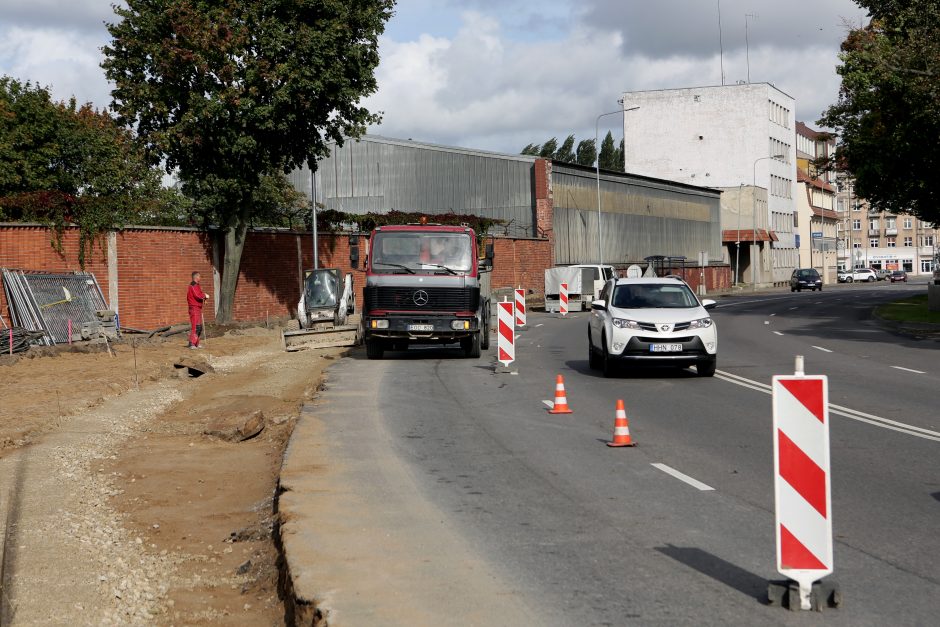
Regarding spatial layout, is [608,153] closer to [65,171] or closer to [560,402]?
[65,171]

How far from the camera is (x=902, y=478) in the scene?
927 cm

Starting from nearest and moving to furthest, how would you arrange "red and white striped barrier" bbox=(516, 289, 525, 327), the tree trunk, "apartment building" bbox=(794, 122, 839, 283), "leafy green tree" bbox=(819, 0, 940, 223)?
"red and white striped barrier" bbox=(516, 289, 525, 327) → "leafy green tree" bbox=(819, 0, 940, 223) → the tree trunk → "apartment building" bbox=(794, 122, 839, 283)

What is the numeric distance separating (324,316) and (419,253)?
28.5 feet

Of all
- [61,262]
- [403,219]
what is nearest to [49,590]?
[61,262]

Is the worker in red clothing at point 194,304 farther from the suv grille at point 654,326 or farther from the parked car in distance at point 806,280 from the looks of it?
the parked car in distance at point 806,280

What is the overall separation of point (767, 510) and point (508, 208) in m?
58.1

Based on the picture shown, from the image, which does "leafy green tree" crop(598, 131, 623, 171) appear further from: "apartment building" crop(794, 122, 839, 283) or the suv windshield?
the suv windshield

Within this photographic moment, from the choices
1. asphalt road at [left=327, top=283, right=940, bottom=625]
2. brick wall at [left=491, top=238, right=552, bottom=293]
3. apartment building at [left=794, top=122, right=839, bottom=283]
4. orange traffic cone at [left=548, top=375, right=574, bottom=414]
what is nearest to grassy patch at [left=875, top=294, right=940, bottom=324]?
asphalt road at [left=327, top=283, right=940, bottom=625]

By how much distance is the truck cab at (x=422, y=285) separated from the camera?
22.5 metres

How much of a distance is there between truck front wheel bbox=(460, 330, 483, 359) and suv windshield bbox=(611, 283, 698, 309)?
440cm

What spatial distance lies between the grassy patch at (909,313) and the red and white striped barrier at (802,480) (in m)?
31.3

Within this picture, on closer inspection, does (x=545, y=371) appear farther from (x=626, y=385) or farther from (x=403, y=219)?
(x=403, y=219)

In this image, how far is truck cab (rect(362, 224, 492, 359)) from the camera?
73.7 ft

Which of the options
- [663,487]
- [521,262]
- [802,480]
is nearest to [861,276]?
[521,262]
